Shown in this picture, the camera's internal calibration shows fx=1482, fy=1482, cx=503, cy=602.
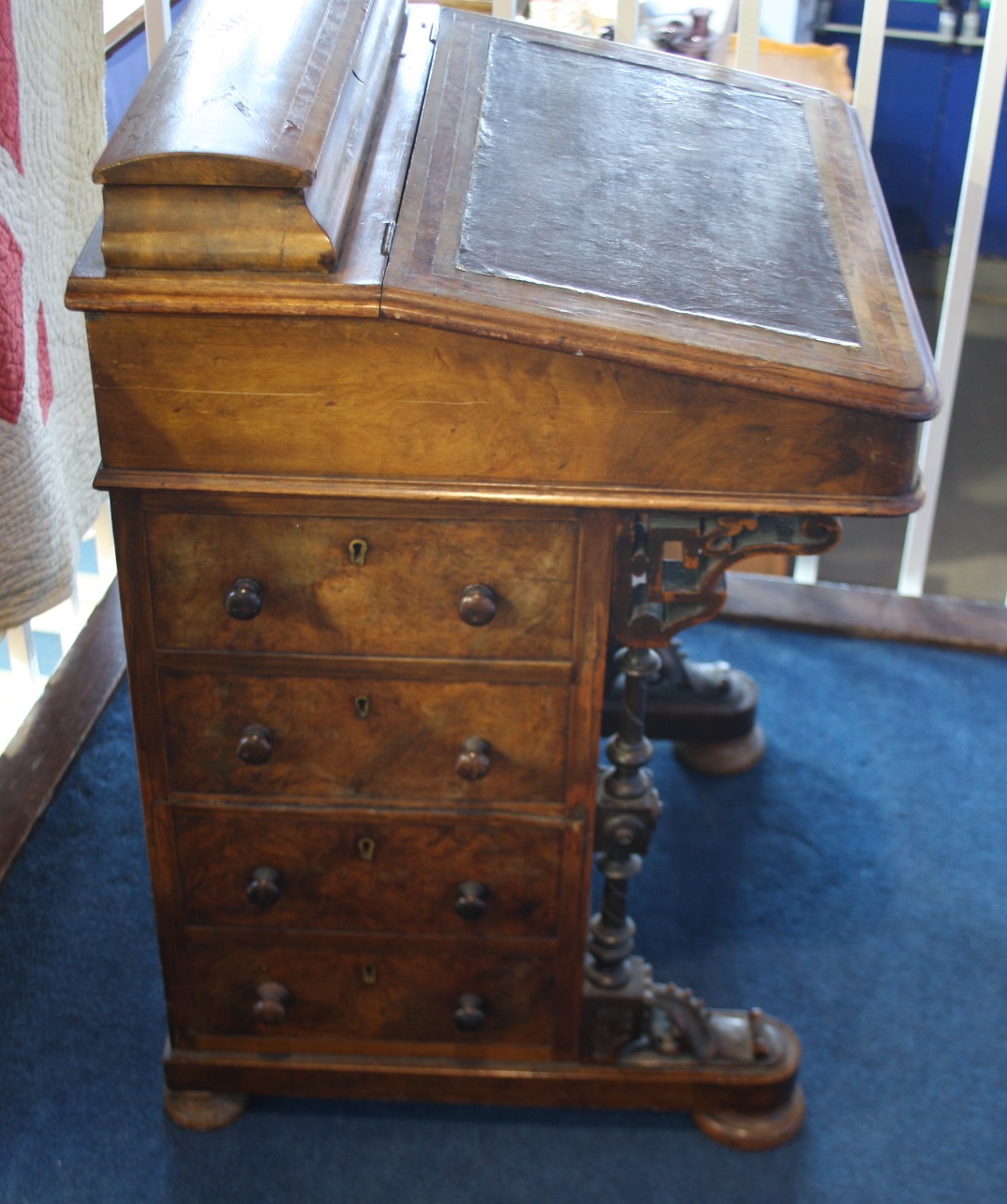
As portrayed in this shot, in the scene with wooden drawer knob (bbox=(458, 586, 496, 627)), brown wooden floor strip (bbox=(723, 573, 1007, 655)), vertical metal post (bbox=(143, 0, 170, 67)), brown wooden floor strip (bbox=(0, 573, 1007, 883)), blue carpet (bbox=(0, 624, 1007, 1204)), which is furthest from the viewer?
brown wooden floor strip (bbox=(723, 573, 1007, 655))

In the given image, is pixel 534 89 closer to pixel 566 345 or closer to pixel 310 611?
pixel 566 345

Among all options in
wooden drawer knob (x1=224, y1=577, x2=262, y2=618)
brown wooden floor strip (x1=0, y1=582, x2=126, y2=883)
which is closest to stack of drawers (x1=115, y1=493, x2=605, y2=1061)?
wooden drawer knob (x1=224, y1=577, x2=262, y2=618)

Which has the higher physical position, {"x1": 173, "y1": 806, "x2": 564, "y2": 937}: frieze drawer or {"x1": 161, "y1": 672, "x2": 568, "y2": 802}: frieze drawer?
{"x1": 161, "y1": 672, "x2": 568, "y2": 802}: frieze drawer

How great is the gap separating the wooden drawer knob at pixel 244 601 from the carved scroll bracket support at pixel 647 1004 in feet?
1.31

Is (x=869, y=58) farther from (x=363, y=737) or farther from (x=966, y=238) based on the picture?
(x=363, y=737)

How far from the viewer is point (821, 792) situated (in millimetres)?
2482

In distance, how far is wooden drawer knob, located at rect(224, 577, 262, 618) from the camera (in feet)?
4.94

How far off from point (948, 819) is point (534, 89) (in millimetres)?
1368

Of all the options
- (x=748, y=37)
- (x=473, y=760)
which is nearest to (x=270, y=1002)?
(x=473, y=760)

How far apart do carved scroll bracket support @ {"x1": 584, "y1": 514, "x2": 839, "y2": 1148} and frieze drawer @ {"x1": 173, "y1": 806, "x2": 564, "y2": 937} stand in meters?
0.12

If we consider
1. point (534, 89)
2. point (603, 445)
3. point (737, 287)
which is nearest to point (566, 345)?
point (603, 445)

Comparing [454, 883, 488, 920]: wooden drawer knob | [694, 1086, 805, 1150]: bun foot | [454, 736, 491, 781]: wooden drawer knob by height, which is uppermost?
[454, 736, 491, 781]: wooden drawer knob

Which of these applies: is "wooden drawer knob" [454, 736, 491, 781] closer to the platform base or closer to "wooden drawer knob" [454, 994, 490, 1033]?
"wooden drawer knob" [454, 994, 490, 1033]

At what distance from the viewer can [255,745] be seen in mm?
1624
